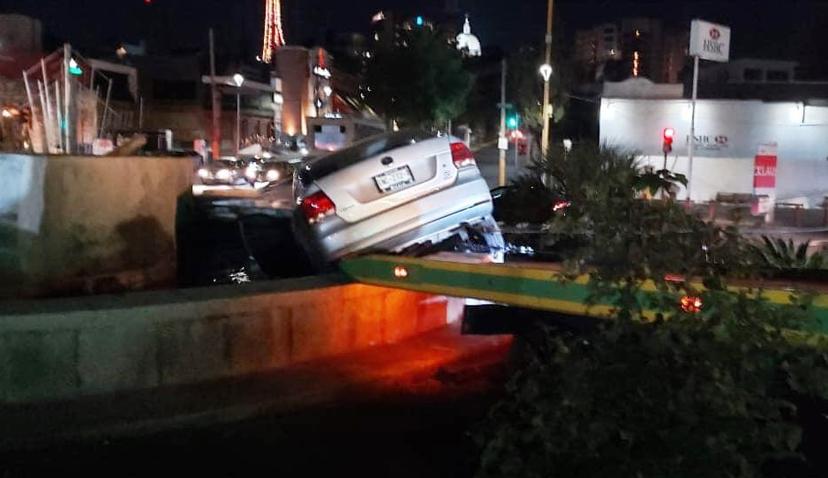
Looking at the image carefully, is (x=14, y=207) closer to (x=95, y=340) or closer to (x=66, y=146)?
(x=95, y=340)

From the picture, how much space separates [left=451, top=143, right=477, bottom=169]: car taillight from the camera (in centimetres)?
809

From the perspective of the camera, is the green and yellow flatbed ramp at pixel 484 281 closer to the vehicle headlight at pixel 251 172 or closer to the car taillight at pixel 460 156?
the car taillight at pixel 460 156

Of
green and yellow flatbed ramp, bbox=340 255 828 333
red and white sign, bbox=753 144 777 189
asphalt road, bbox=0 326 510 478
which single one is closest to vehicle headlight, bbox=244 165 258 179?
red and white sign, bbox=753 144 777 189

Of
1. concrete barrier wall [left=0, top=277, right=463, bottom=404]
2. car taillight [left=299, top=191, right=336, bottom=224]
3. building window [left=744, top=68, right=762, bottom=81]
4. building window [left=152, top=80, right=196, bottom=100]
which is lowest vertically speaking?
concrete barrier wall [left=0, top=277, right=463, bottom=404]

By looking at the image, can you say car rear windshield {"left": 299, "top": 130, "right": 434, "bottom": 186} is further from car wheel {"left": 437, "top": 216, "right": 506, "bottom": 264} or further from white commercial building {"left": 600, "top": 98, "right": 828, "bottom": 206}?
white commercial building {"left": 600, "top": 98, "right": 828, "bottom": 206}

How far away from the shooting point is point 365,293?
7.02m

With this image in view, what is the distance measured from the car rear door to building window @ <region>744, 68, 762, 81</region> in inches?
1692

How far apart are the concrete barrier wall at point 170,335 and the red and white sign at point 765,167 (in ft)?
71.9

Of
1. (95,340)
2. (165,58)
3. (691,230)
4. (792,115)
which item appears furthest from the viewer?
(165,58)

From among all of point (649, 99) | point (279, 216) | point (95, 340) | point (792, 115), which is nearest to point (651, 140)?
point (649, 99)

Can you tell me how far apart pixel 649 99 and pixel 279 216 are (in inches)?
1088

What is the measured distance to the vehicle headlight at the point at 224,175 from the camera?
32.3 metres

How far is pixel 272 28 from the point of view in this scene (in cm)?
8394

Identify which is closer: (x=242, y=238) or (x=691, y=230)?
(x=691, y=230)
